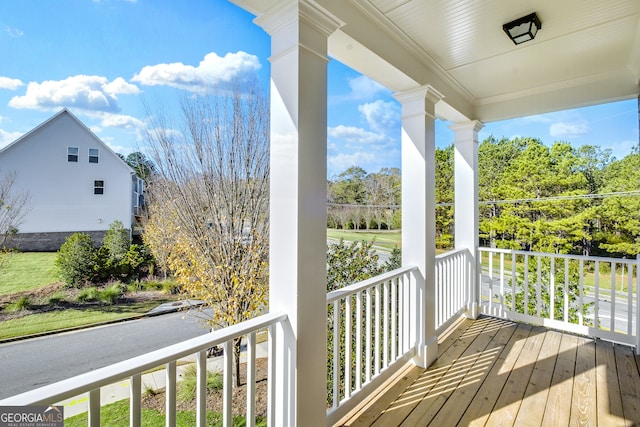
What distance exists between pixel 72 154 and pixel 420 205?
2.48m

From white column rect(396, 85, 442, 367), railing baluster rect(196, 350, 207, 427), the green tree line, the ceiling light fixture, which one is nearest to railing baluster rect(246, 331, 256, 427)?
railing baluster rect(196, 350, 207, 427)

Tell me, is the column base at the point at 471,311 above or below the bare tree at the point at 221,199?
below

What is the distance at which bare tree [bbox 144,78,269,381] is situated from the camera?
8.31 ft

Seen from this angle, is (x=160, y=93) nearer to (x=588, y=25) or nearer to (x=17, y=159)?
(x=17, y=159)

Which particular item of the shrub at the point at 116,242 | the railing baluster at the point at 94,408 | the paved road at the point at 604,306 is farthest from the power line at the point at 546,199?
the railing baluster at the point at 94,408

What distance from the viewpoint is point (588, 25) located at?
7.25 ft

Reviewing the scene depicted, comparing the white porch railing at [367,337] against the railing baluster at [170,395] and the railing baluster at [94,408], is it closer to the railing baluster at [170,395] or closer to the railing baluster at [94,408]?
the railing baluster at [170,395]

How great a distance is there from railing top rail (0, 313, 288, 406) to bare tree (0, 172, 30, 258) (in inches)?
25.8

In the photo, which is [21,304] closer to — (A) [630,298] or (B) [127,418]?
(B) [127,418]

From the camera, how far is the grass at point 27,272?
1.19m

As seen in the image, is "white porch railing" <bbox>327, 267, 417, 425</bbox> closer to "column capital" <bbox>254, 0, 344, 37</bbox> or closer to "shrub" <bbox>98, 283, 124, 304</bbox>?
"shrub" <bbox>98, 283, 124, 304</bbox>

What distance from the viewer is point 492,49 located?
2527mm

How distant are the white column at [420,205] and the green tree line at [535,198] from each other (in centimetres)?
71

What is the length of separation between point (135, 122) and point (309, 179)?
3.75 ft
